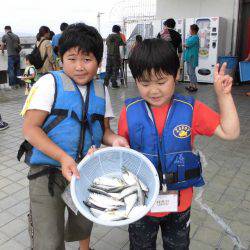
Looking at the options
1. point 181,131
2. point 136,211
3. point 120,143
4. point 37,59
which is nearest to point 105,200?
point 136,211

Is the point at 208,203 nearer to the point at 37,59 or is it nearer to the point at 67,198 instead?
the point at 67,198

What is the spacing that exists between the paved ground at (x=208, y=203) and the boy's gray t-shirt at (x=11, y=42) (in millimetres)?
5709

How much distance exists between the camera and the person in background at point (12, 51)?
34.4 ft

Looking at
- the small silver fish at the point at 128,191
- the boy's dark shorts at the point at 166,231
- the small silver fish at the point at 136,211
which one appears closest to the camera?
the small silver fish at the point at 136,211

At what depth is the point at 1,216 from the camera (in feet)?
10.5

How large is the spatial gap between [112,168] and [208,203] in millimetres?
1918

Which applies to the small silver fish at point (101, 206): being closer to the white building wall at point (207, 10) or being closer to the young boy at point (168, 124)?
the young boy at point (168, 124)

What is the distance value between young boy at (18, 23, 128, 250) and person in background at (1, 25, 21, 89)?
31.0 feet

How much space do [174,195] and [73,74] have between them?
93 cm

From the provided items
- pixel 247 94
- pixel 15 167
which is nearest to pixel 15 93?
pixel 15 167

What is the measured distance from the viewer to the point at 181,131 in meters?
1.82

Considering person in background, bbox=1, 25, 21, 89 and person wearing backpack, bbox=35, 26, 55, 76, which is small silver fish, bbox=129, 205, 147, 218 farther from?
person in background, bbox=1, 25, 21, 89

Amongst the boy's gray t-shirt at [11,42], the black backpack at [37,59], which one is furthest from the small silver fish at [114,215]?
the boy's gray t-shirt at [11,42]

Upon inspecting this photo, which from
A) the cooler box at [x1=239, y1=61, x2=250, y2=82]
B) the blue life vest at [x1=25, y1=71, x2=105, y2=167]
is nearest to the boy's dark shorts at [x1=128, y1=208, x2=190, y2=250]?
the blue life vest at [x1=25, y1=71, x2=105, y2=167]
